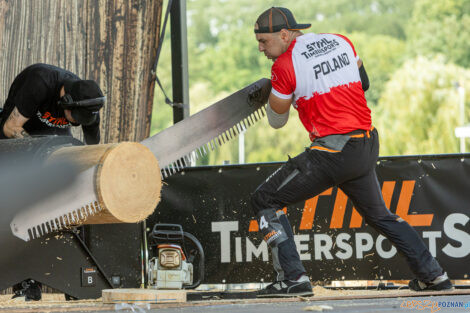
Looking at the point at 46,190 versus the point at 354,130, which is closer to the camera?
the point at 46,190

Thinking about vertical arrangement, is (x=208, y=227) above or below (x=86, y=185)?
below

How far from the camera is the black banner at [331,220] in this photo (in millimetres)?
6090

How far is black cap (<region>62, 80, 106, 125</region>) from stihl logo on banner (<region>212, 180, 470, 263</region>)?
179 centimetres

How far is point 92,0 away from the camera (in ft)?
22.2

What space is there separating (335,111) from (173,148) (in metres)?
1.27

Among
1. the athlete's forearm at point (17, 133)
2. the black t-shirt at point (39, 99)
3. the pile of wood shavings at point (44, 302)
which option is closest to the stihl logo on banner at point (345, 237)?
the pile of wood shavings at point (44, 302)

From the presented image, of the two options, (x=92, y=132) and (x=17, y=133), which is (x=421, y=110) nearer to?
(x=92, y=132)

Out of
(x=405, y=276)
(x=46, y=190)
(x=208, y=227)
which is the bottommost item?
(x=405, y=276)

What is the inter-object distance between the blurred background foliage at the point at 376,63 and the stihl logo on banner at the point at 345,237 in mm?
21775

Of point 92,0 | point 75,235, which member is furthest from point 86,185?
point 92,0

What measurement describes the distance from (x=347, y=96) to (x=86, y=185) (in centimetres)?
197

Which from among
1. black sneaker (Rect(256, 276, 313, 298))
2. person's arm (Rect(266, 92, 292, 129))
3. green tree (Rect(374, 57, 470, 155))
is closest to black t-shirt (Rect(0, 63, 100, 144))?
person's arm (Rect(266, 92, 292, 129))

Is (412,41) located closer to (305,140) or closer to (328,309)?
(305,140)

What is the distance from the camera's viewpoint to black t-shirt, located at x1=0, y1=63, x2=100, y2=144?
521cm
